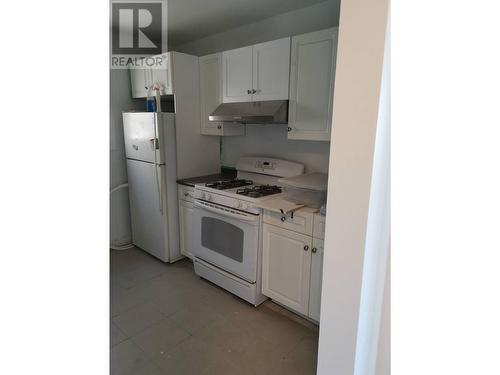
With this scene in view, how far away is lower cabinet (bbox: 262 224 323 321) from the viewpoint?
2.07 m

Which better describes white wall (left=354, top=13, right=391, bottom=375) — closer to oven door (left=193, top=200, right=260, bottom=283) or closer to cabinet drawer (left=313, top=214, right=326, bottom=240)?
cabinet drawer (left=313, top=214, right=326, bottom=240)

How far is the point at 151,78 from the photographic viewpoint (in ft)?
10.2

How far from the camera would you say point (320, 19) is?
7.92 ft

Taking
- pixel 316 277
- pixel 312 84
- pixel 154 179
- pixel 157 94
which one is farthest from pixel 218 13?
pixel 316 277

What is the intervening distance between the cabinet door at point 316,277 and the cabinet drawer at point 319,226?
35 mm

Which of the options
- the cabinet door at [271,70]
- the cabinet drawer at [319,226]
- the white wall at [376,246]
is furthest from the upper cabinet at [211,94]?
the white wall at [376,246]

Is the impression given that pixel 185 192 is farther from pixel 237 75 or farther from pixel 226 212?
pixel 237 75

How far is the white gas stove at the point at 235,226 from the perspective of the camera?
7.73ft
